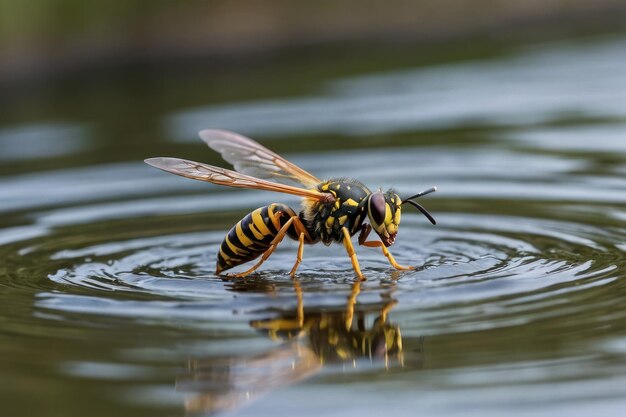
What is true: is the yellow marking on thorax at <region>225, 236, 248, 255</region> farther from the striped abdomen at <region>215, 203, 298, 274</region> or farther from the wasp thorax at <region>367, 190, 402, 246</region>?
the wasp thorax at <region>367, 190, 402, 246</region>

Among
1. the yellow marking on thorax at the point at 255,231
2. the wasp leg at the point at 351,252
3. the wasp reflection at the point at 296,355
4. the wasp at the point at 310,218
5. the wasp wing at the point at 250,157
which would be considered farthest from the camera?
the wasp wing at the point at 250,157

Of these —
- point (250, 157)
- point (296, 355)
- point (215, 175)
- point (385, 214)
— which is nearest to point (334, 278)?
point (385, 214)

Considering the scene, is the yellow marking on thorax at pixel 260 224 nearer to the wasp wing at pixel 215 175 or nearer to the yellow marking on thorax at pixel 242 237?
the yellow marking on thorax at pixel 242 237

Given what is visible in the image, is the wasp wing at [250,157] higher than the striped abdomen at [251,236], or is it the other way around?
the wasp wing at [250,157]

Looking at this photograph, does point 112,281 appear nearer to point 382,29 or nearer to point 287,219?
point 287,219

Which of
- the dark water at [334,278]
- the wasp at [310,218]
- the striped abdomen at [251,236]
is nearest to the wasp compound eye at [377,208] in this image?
the wasp at [310,218]

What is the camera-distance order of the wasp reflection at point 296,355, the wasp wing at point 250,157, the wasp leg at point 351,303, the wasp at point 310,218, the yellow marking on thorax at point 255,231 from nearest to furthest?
the wasp reflection at point 296,355, the wasp leg at point 351,303, the wasp at point 310,218, the yellow marking on thorax at point 255,231, the wasp wing at point 250,157

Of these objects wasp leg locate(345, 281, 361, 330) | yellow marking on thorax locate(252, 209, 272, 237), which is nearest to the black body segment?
yellow marking on thorax locate(252, 209, 272, 237)
